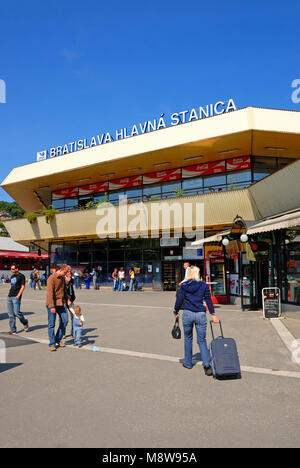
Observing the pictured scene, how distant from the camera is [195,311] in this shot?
6.05 metres

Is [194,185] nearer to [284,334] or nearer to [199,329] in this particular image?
[284,334]

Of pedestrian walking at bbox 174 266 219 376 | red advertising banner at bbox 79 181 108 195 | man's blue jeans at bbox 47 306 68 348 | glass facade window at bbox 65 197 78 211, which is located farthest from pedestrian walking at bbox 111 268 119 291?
pedestrian walking at bbox 174 266 219 376

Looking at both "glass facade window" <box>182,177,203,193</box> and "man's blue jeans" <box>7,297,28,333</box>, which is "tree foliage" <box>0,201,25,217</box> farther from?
"man's blue jeans" <box>7,297,28,333</box>

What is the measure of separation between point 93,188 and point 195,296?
85.1ft

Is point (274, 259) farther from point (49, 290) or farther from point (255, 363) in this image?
point (49, 290)

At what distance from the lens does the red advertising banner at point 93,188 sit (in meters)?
30.2

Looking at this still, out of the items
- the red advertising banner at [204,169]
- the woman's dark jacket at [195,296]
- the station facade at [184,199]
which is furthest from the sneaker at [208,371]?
the red advertising banner at [204,169]

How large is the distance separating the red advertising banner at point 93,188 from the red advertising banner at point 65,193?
2.38ft

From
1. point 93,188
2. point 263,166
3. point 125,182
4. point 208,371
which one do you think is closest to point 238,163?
point 263,166

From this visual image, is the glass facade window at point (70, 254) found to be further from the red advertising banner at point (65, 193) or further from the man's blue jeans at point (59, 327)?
the man's blue jeans at point (59, 327)

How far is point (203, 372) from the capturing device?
6039mm
